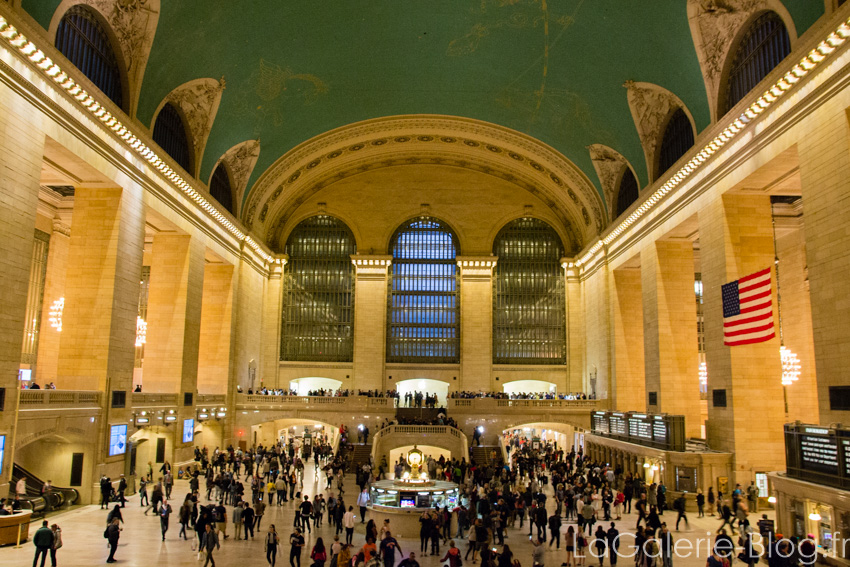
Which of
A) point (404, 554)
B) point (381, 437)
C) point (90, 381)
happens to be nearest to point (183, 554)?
point (404, 554)

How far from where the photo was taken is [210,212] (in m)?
27.5

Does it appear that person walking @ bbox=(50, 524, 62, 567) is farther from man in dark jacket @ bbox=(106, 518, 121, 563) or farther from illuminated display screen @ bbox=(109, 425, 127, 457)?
illuminated display screen @ bbox=(109, 425, 127, 457)

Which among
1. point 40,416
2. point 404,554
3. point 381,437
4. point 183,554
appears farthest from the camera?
point 381,437

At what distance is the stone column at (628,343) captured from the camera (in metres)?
29.6

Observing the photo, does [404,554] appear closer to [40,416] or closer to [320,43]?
[40,416]

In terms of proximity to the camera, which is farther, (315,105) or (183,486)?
(315,105)

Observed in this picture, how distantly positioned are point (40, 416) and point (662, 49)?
67.7 feet

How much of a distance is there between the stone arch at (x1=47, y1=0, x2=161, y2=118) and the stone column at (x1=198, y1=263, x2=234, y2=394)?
1258 centimetres

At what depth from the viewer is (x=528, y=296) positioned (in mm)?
38094

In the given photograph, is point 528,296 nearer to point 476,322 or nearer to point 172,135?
point 476,322

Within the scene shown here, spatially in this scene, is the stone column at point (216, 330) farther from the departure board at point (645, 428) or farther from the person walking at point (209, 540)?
the person walking at point (209, 540)

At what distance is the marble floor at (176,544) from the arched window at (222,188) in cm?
1511

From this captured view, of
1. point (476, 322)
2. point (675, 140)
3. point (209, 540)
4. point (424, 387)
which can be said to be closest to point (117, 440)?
point (209, 540)

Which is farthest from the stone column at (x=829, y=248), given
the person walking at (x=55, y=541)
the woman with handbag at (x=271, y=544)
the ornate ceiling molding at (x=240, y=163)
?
the ornate ceiling molding at (x=240, y=163)
